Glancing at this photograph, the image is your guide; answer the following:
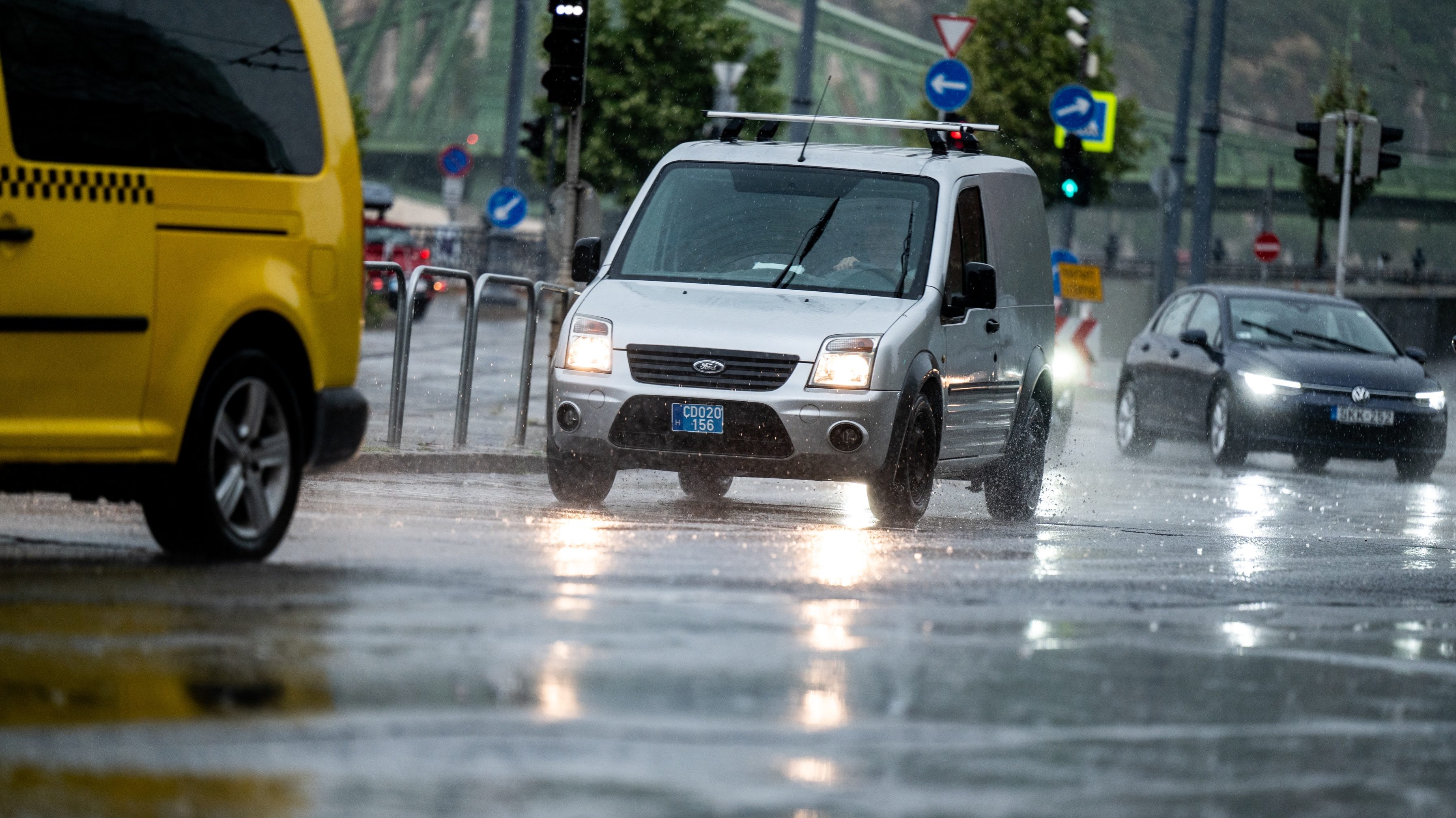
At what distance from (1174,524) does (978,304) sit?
190 centimetres

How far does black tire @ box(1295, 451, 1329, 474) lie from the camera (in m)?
21.2

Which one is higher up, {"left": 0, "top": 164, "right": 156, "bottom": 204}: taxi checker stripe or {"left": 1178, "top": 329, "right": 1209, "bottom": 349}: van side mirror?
{"left": 1178, "top": 329, "right": 1209, "bottom": 349}: van side mirror

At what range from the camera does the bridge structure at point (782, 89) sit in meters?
131

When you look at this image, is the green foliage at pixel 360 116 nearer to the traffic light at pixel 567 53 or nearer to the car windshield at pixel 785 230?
the traffic light at pixel 567 53

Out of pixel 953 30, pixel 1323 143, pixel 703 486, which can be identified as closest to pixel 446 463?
pixel 703 486

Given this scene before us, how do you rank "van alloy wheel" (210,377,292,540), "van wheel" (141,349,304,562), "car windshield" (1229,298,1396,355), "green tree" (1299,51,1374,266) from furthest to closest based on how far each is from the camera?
"green tree" (1299,51,1374,266)
"car windshield" (1229,298,1396,355)
"van alloy wheel" (210,377,292,540)
"van wheel" (141,349,304,562)

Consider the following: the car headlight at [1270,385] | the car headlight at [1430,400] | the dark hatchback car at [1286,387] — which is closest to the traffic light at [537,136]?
the dark hatchback car at [1286,387]

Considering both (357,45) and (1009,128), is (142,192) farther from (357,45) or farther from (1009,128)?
(357,45)

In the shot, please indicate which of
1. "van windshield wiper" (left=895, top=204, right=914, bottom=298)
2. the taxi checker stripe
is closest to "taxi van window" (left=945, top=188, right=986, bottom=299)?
"van windshield wiper" (left=895, top=204, right=914, bottom=298)

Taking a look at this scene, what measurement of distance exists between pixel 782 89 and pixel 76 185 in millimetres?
137361

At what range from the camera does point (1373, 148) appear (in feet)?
102

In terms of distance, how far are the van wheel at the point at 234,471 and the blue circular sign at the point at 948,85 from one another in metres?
23.0

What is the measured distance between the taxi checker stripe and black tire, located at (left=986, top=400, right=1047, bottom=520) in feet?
22.9

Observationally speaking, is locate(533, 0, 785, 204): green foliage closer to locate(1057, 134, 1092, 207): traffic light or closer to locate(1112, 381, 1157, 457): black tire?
locate(1057, 134, 1092, 207): traffic light
